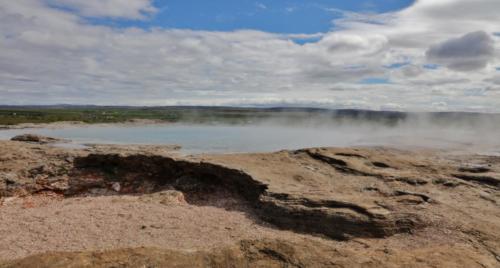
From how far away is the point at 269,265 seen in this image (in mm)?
5578

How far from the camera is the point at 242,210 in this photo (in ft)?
32.0

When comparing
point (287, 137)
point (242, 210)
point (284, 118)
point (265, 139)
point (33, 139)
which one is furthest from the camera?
point (284, 118)

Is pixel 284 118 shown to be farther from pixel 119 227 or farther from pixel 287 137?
pixel 119 227

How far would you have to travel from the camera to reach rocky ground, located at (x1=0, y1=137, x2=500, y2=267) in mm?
5949

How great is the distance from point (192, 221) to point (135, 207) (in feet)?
5.55

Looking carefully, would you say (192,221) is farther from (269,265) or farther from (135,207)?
(269,265)

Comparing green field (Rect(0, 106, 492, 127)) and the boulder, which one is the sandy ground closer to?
the boulder

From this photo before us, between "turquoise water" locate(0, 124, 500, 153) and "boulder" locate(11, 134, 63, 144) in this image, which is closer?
"turquoise water" locate(0, 124, 500, 153)

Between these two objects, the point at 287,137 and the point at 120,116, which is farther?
the point at 120,116

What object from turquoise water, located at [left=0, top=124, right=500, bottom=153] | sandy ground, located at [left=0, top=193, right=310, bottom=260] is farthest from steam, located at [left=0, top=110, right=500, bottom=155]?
sandy ground, located at [left=0, top=193, right=310, bottom=260]

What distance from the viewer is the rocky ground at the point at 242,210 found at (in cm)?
595

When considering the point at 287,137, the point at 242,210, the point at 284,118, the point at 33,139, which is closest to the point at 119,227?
the point at 242,210

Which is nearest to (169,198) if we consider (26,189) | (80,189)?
(80,189)

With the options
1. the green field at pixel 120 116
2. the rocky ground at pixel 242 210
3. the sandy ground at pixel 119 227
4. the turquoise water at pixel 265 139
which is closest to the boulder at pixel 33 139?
the turquoise water at pixel 265 139
